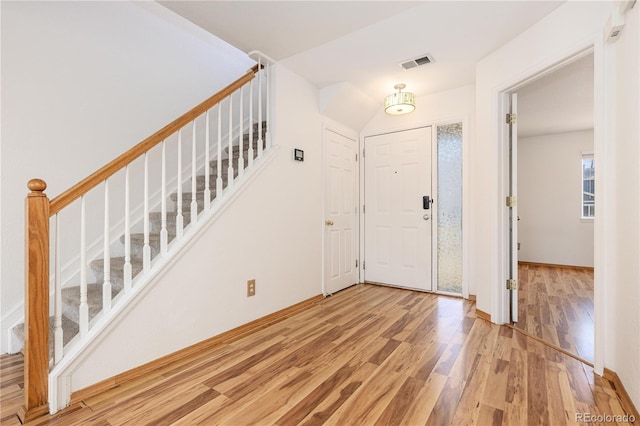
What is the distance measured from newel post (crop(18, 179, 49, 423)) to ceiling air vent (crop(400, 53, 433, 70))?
2.90 meters

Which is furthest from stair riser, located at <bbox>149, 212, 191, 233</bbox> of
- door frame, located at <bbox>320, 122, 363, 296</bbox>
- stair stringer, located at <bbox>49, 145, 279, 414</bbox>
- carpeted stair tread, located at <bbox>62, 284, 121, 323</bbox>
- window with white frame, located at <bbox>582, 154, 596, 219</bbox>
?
window with white frame, located at <bbox>582, 154, 596, 219</bbox>

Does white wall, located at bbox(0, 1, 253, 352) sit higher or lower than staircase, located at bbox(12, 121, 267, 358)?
higher

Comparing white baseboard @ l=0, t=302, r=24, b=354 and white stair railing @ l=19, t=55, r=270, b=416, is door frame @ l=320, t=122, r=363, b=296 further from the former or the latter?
white baseboard @ l=0, t=302, r=24, b=354

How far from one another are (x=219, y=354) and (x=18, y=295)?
148cm

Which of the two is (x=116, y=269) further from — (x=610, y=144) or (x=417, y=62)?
(x=610, y=144)

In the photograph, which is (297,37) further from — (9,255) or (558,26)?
(9,255)

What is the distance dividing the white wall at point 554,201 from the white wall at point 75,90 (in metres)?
5.91

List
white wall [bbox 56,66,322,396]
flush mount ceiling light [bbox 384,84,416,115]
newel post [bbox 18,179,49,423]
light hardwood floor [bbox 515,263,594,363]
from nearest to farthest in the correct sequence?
1. newel post [bbox 18,179,49,423]
2. white wall [bbox 56,66,322,396]
3. light hardwood floor [bbox 515,263,594,363]
4. flush mount ceiling light [bbox 384,84,416,115]

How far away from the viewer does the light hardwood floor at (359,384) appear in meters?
1.39

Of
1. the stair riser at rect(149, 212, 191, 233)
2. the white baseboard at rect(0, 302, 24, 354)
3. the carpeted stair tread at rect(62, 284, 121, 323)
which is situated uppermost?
the stair riser at rect(149, 212, 191, 233)

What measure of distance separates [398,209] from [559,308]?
1937 mm

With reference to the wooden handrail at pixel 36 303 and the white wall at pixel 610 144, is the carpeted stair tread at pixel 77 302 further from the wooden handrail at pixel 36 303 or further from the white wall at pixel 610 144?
the white wall at pixel 610 144

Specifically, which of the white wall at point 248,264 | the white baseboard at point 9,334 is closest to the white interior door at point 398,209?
the white wall at point 248,264

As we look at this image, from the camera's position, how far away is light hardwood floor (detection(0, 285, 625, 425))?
139 cm
